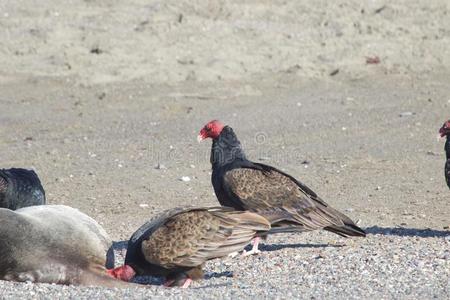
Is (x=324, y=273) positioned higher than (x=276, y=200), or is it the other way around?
(x=276, y=200)

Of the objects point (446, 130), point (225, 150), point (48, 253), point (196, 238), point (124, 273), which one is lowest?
point (124, 273)

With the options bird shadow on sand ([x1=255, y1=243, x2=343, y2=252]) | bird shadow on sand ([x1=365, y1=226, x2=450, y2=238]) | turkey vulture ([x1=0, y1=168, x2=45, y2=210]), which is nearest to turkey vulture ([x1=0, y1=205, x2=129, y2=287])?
turkey vulture ([x1=0, y1=168, x2=45, y2=210])

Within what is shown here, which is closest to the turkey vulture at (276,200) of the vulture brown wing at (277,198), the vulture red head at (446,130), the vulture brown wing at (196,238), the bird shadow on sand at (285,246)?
the vulture brown wing at (277,198)

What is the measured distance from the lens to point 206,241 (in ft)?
25.5

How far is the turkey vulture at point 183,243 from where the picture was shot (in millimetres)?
7715

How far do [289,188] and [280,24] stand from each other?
882 centimetres

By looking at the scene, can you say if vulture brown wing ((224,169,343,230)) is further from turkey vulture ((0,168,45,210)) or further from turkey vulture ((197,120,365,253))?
turkey vulture ((0,168,45,210))

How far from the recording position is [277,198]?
360 inches

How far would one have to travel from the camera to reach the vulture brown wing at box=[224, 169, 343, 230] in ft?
29.5

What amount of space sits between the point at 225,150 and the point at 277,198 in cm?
74

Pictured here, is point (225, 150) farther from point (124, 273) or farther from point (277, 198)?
point (124, 273)

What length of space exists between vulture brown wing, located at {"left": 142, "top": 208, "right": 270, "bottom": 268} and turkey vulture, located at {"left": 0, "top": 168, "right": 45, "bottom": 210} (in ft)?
5.72

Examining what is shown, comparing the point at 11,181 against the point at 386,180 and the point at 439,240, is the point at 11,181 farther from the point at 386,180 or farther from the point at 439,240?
the point at 386,180

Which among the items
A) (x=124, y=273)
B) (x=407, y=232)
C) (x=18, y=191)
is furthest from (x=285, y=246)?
(x=18, y=191)
